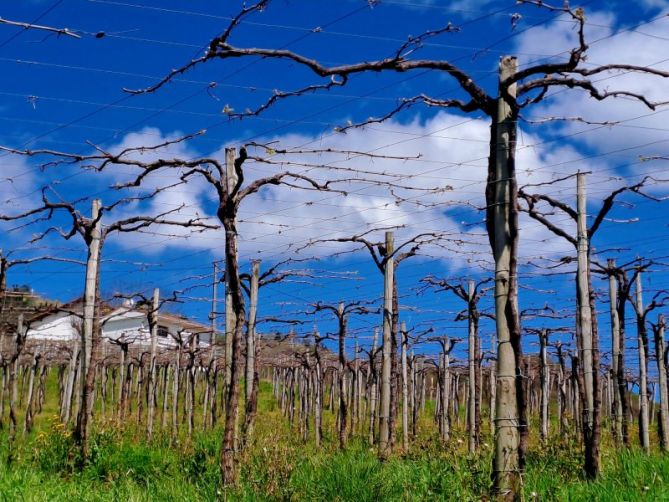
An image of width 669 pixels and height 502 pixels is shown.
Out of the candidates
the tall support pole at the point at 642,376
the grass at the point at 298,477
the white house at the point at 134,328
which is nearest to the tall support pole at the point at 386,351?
the grass at the point at 298,477

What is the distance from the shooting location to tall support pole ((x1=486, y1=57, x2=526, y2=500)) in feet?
17.6

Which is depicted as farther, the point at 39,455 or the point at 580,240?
the point at 39,455

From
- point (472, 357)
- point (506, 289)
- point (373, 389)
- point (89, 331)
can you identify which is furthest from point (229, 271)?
point (373, 389)

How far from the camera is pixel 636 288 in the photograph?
56.0 ft

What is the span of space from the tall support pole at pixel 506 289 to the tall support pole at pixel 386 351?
6.63 meters

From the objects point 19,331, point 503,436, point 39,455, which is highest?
point 19,331

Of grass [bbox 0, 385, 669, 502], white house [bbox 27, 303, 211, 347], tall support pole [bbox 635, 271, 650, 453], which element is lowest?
grass [bbox 0, 385, 669, 502]

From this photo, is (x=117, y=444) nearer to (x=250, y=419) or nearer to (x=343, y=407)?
(x=250, y=419)

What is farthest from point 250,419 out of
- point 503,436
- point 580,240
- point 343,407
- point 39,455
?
point 503,436

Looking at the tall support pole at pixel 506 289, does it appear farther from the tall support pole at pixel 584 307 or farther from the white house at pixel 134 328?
the white house at pixel 134 328

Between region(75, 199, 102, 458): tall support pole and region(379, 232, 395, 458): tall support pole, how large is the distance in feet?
14.7

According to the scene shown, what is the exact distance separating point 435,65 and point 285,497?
14.6ft

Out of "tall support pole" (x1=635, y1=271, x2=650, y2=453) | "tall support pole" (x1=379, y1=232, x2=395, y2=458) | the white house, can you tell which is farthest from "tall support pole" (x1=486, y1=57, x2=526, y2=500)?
the white house

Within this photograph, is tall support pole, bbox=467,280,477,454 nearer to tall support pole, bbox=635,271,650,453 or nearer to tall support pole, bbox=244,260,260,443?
tall support pole, bbox=635,271,650,453
